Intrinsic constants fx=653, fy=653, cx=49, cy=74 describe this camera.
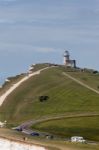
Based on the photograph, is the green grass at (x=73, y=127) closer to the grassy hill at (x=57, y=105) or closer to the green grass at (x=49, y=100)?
the grassy hill at (x=57, y=105)

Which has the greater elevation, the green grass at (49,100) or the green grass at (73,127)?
the green grass at (49,100)

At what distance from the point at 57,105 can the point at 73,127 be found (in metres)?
26.6

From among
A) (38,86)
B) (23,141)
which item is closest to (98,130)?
(23,141)

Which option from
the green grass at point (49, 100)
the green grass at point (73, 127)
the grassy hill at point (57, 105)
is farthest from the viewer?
the green grass at point (49, 100)

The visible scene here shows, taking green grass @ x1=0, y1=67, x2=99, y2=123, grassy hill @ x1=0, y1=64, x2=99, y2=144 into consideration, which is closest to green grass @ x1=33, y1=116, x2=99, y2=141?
grassy hill @ x1=0, y1=64, x2=99, y2=144

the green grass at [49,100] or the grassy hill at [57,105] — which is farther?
the green grass at [49,100]

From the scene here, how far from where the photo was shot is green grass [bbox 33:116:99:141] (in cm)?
11750

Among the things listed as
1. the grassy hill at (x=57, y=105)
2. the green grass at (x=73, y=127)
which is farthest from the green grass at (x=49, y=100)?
the green grass at (x=73, y=127)

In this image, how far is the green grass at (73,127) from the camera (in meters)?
118

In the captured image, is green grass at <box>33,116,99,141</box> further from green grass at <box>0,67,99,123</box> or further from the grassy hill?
green grass at <box>0,67,99,123</box>

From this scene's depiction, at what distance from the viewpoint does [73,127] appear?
122812mm

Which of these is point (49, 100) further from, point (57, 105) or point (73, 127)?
point (73, 127)

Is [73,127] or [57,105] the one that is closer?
[73,127]

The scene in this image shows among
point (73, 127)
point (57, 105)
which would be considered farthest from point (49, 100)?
point (73, 127)
